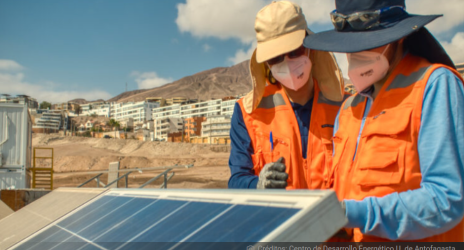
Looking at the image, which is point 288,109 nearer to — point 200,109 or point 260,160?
point 260,160

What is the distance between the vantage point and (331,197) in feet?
3.89

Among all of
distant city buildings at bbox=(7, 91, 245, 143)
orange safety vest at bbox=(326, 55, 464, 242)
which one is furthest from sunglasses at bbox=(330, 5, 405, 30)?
distant city buildings at bbox=(7, 91, 245, 143)

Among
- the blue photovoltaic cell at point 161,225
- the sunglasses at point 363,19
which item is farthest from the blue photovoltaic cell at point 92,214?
the sunglasses at point 363,19

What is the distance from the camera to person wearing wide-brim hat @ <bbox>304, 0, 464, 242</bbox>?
155cm

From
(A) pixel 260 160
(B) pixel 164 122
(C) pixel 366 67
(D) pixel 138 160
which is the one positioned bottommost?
(D) pixel 138 160

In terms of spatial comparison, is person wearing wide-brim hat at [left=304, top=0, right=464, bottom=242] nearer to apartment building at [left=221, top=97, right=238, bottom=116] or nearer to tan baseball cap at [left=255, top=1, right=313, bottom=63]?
tan baseball cap at [left=255, top=1, right=313, bottom=63]

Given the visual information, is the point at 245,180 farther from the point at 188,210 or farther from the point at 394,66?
the point at 394,66

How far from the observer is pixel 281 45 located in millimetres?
2787

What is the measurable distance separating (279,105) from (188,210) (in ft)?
4.68

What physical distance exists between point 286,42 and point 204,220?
1652mm

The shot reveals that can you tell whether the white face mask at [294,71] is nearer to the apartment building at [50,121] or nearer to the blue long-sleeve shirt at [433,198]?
the blue long-sleeve shirt at [433,198]

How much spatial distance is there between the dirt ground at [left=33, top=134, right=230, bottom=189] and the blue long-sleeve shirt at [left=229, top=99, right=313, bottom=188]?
26624 mm

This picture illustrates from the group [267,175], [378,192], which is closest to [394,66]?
[378,192]

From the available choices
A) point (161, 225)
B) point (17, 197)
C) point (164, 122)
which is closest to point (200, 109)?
point (164, 122)
